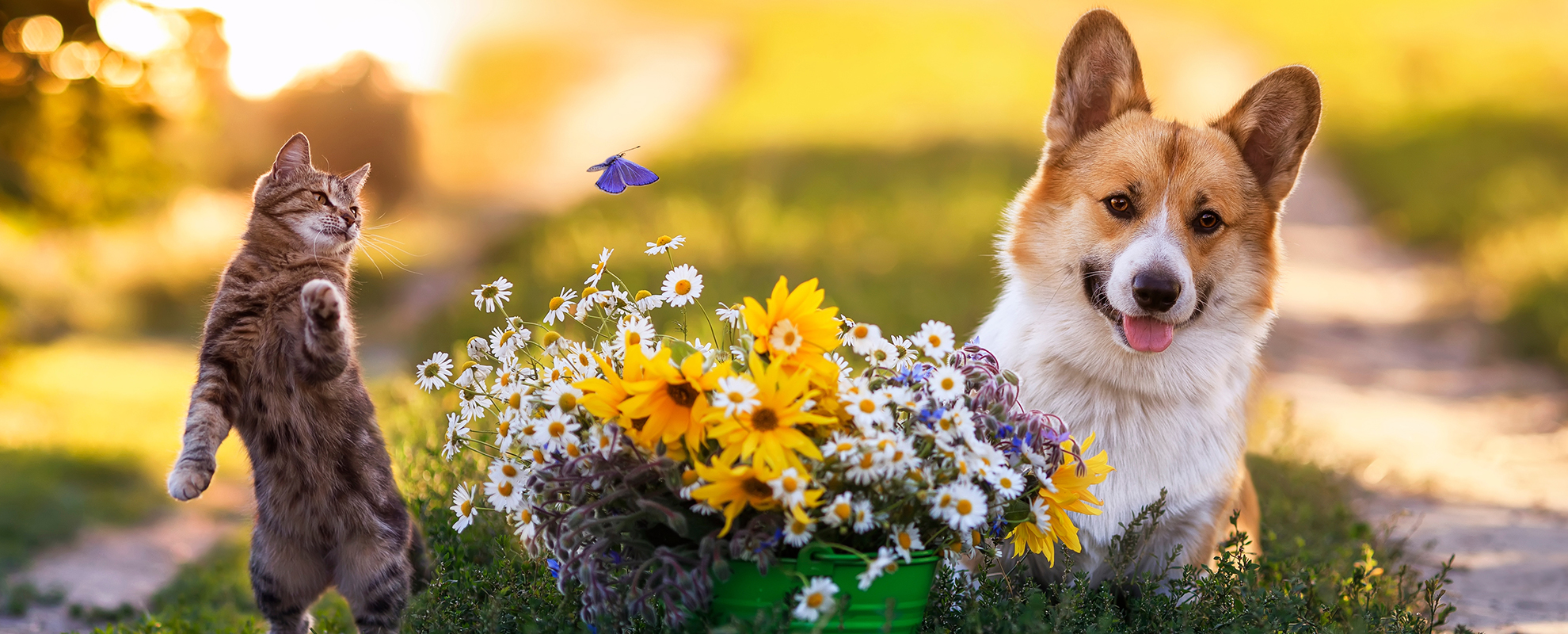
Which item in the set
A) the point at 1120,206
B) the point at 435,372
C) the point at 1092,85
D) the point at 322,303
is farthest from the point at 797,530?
the point at 1092,85

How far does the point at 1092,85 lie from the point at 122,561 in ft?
15.6

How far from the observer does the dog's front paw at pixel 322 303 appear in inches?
99.7

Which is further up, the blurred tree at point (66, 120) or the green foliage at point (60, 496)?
the blurred tree at point (66, 120)

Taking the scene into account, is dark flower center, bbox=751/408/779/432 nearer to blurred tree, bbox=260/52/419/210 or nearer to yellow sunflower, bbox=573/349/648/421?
yellow sunflower, bbox=573/349/648/421

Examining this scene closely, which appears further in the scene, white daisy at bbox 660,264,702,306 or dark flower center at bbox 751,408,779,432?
white daisy at bbox 660,264,702,306

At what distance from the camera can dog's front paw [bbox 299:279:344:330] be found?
2.53 metres

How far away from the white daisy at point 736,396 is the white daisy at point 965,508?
466mm

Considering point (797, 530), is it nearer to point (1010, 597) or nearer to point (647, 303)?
point (647, 303)

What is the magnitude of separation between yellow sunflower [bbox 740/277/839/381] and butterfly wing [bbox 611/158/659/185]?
1.52ft

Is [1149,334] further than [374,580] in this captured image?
Yes

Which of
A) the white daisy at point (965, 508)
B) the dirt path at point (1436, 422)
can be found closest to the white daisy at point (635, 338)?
the white daisy at point (965, 508)

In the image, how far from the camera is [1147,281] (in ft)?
10.0

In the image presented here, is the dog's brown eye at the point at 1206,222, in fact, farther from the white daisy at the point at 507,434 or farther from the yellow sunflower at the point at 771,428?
the white daisy at the point at 507,434

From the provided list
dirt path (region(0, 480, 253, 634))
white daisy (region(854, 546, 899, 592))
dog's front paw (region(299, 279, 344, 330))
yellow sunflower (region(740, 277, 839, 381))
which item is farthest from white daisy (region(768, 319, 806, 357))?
dirt path (region(0, 480, 253, 634))
